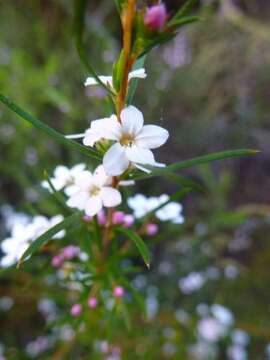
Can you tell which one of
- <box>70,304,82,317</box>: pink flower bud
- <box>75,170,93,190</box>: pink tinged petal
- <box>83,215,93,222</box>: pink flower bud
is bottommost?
<box>70,304,82,317</box>: pink flower bud

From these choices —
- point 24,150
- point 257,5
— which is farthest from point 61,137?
point 257,5

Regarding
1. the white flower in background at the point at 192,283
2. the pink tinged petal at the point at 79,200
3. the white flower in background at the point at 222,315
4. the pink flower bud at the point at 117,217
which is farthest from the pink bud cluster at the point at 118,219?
the white flower in background at the point at 192,283

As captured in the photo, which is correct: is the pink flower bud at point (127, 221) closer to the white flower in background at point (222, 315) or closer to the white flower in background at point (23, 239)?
the white flower in background at point (23, 239)

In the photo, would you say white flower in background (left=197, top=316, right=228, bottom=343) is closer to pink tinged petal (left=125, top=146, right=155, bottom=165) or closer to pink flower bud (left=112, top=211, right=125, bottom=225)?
pink flower bud (left=112, top=211, right=125, bottom=225)

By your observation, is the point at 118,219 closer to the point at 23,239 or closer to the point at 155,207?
the point at 155,207

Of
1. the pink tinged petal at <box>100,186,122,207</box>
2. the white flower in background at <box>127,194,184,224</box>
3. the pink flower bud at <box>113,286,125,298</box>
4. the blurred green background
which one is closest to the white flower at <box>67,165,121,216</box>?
the pink tinged petal at <box>100,186,122,207</box>

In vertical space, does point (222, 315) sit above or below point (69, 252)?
below

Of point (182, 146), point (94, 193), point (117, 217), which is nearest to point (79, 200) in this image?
point (94, 193)
